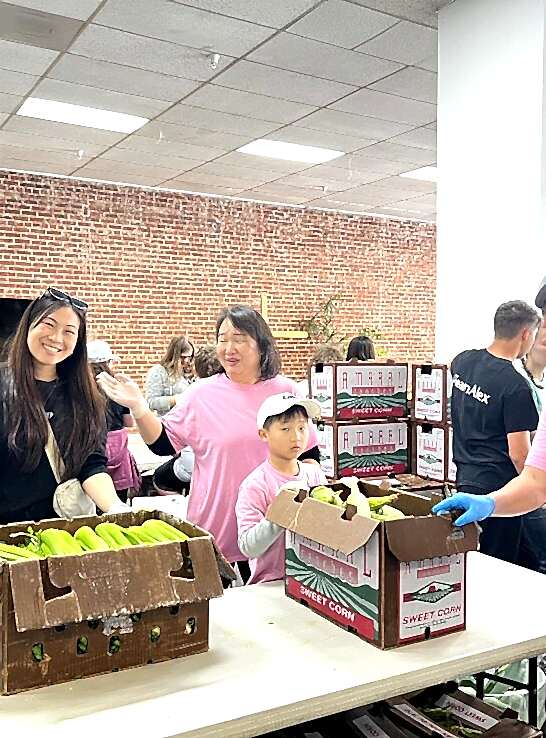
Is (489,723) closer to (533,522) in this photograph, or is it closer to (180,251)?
(533,522)

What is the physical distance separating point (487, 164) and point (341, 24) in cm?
122

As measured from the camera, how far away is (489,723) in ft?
6.14

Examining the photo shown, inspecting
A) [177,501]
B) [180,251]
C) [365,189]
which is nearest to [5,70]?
[177,501]

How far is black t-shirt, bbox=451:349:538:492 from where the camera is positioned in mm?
3146

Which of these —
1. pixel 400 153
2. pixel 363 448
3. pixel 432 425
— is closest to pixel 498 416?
pixel 432 425

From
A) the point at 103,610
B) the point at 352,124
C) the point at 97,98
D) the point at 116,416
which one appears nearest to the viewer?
the point at 103,610

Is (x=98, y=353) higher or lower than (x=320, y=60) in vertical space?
lower

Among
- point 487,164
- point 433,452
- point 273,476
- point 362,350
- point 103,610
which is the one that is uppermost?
point 487,164

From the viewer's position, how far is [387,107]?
5641 millimetres

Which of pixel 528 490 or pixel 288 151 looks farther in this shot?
pixel 288 151

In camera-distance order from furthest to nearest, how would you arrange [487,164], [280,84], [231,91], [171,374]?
1. [171,374]
2. [231,91]
3. [280,84]
4. [487,164]

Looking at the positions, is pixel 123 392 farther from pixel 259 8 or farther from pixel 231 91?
pixel 231 91

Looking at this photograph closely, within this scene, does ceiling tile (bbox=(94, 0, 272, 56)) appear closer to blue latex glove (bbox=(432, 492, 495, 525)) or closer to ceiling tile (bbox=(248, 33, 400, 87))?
ceiling tile (bbox=(248, 33, 400, 87))

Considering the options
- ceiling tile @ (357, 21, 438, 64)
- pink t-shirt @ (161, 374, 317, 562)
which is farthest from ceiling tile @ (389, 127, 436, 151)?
pink t-shirt @ (161, 374, 317, 562)
